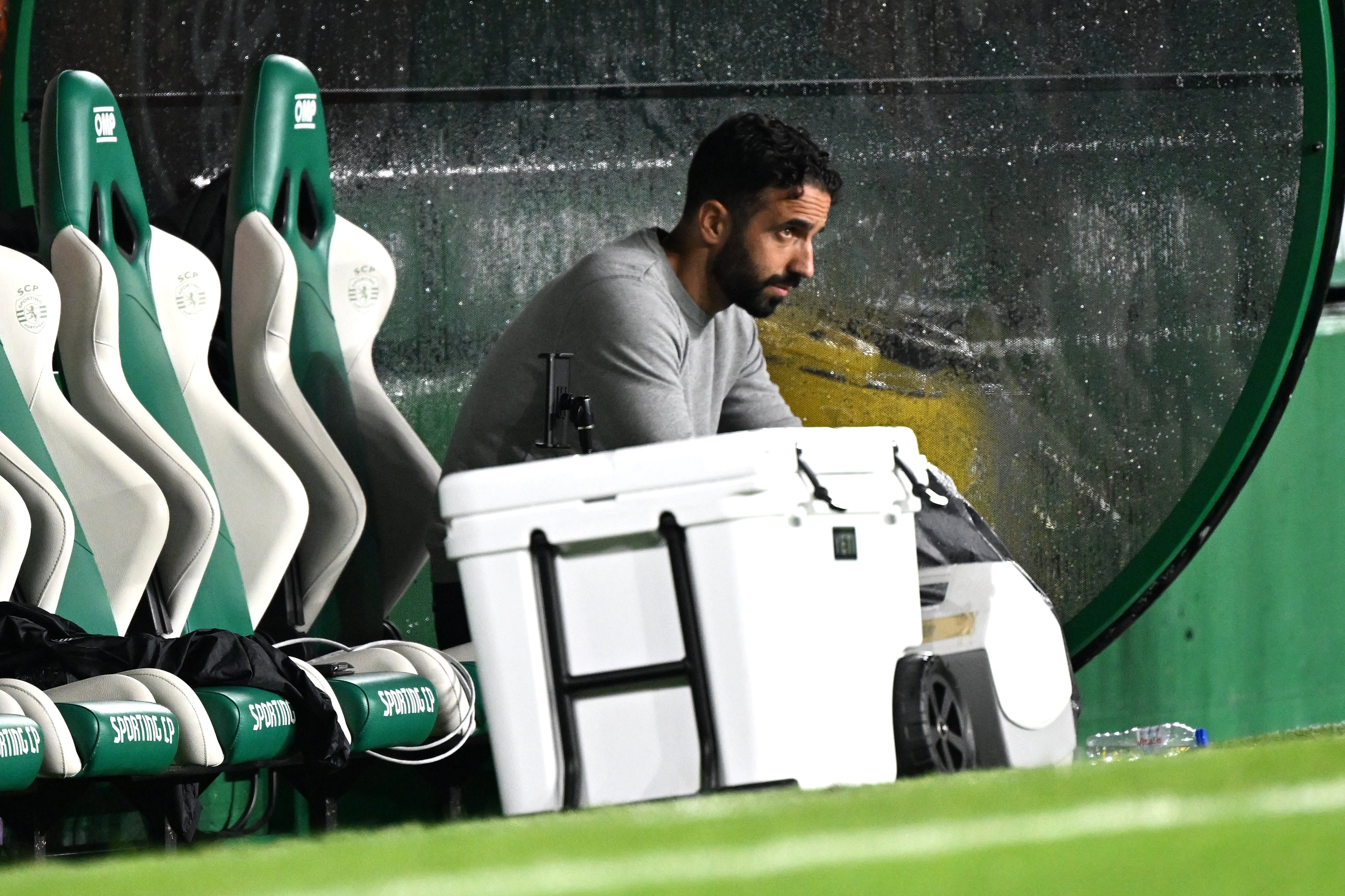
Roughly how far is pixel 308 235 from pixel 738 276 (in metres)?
0.75

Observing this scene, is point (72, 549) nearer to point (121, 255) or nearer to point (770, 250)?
point (121, 255)

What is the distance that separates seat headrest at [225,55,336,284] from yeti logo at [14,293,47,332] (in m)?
0.47

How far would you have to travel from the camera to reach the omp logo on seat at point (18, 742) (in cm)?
188

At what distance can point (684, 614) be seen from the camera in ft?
6.39

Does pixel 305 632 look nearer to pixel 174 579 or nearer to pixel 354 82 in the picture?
pixel 174 579

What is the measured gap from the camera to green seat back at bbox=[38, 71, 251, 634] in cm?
268

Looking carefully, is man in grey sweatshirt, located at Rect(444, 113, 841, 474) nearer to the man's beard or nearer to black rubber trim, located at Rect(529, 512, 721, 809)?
the man's beard

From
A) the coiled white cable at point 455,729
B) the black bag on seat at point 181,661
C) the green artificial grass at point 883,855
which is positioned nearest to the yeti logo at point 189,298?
the coiled white cable at point 455,729

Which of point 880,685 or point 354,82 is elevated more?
point 354,82

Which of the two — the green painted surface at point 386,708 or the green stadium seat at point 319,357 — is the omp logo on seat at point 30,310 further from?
the green painted surface at point 386,708

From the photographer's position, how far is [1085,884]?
600 mm

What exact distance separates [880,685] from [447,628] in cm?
97


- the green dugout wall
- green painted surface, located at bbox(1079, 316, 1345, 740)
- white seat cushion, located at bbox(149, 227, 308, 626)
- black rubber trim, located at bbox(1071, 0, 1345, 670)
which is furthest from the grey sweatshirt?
green painted surface, located at bbox(1079, 316, 1345, 740)

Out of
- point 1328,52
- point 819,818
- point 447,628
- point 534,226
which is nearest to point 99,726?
point 447,628
